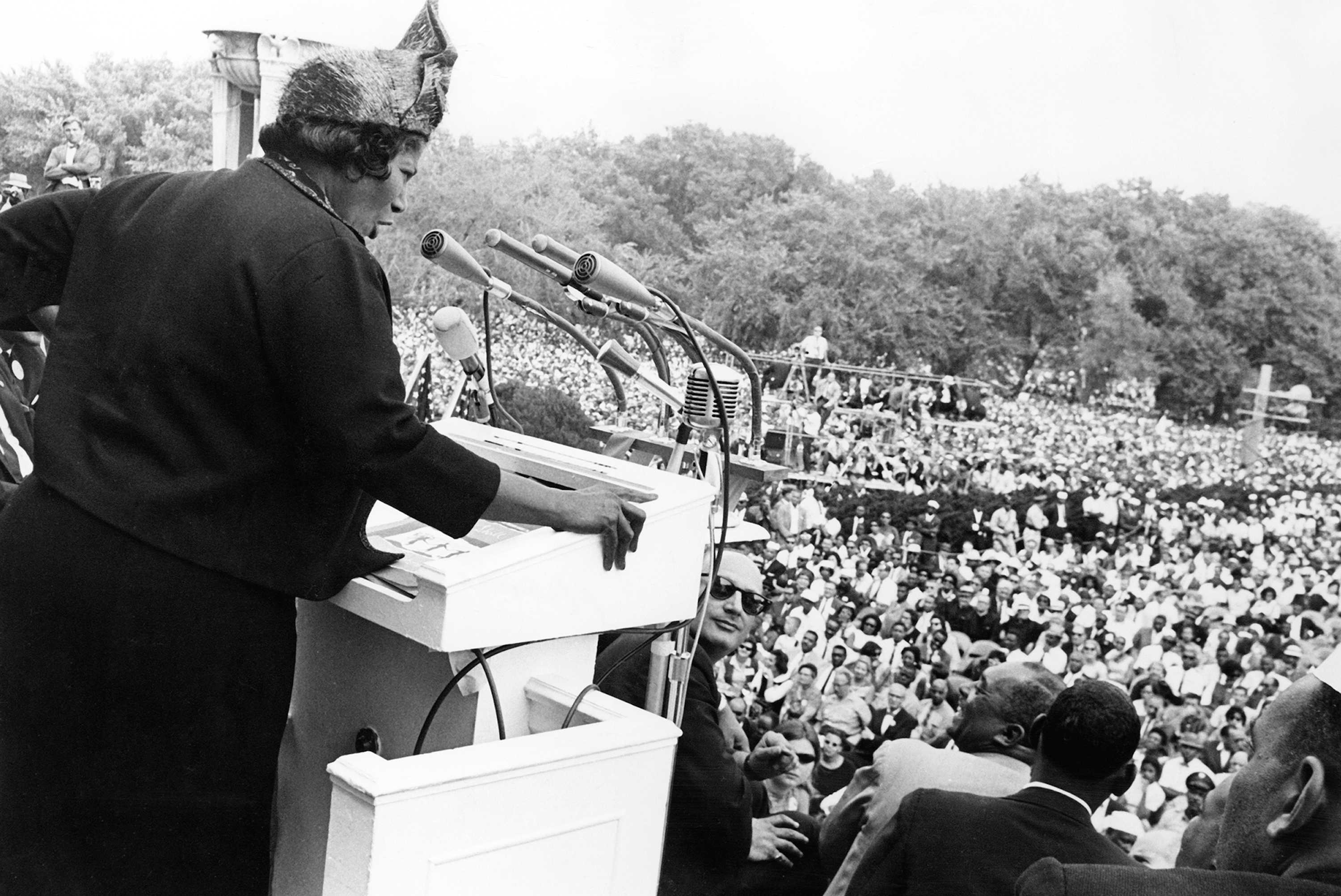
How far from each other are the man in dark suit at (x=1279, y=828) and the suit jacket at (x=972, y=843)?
0.52m

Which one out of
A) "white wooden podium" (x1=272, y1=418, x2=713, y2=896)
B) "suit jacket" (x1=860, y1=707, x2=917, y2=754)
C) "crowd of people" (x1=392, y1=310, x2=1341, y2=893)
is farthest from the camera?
"suit jacket" (x1=860, y1=707, x2=917, y2=754)

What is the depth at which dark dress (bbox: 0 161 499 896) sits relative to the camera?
1.04 m

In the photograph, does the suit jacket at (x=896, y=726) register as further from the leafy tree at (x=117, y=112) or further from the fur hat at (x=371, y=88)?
the leafy tree at (x=117, y=112)

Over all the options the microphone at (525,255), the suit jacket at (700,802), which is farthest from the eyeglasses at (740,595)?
the microphone at (525,255)

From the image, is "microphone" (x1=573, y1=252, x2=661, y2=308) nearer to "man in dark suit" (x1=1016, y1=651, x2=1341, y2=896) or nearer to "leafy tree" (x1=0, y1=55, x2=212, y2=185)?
"man in dark suit" (x1=1016, y1=651, x2=1341, y2=896)

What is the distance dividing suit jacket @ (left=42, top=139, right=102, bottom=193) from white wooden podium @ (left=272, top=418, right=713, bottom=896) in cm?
613

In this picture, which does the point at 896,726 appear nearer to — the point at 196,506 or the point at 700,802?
the point at 700,802

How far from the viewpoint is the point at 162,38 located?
668cm

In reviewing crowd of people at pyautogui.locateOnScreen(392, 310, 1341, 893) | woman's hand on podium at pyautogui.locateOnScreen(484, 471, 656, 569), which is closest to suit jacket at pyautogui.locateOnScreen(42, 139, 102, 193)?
crowd of people at pyautogui.locateOnScreen(392, 310, 1341, 893)

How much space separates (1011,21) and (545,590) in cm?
1360

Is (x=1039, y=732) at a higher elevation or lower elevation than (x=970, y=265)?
lower

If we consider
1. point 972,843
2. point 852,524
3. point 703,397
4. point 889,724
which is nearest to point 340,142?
point 703,397

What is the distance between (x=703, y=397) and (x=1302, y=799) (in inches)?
29.7

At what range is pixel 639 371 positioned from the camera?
1400 mm
